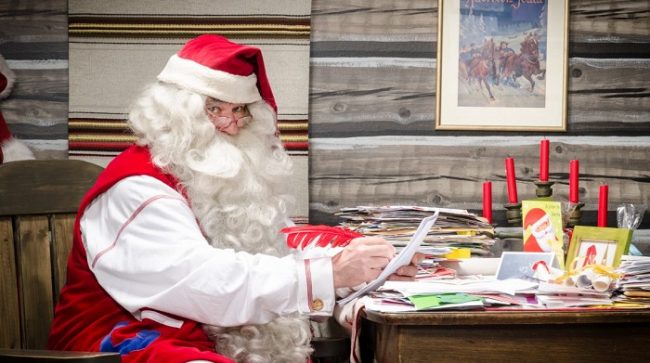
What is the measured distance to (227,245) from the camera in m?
2.17

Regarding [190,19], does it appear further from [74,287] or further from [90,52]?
[74,287]

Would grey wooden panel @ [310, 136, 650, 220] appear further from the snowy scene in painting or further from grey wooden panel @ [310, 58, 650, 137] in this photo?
the snowy scene in painting

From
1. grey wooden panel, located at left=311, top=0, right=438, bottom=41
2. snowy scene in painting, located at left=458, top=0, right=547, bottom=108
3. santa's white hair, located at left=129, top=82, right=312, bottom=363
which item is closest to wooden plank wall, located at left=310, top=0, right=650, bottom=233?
grey wooden panel, located at left=311, top=0, right=438, bottom=41

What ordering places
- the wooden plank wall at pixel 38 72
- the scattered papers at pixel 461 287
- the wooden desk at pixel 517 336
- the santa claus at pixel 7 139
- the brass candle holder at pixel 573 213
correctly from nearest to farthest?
1. the wooden desk at pixel 517 336
2. the scattered papers at pixel 461 287
3. the brass candle holder at pixel 573 213
4. the santa claus at pixel 7 139
5. the wooden plank wall at pixel 38 72

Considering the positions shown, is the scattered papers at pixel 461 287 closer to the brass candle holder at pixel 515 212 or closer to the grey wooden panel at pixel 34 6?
the brass candle holder at pixel 515 212

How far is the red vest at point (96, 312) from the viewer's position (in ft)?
6.47

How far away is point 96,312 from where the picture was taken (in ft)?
6.71

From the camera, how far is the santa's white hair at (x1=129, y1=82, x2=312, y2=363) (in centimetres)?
212

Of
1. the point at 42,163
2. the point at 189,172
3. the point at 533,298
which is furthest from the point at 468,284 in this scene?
the point at 42,163

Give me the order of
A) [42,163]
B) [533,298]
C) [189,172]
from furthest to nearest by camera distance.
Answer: [42,163]
[189,172]
[533,298]

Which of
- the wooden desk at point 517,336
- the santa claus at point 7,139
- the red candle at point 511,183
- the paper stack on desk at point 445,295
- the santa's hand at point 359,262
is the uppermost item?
the santa claus at point 7,139

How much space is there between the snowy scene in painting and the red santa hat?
89 cm

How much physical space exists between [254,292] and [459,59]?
4.35ft

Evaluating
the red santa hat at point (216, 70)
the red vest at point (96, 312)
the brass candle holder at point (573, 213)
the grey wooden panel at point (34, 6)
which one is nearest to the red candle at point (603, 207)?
the brass candle holder at point (573, 213)
